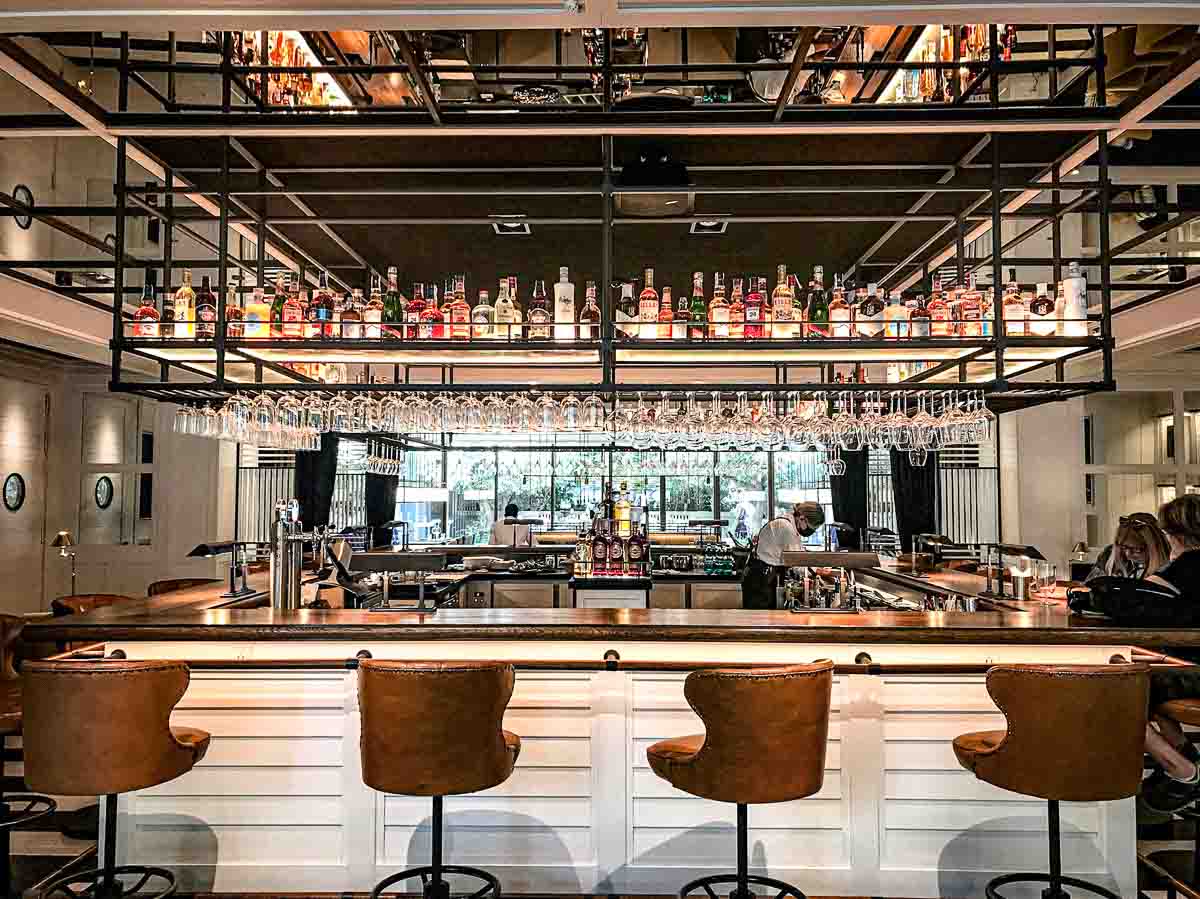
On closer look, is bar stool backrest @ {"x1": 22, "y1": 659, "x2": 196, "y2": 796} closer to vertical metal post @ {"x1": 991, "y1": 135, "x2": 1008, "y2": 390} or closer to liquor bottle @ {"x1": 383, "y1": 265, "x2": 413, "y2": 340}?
liquor bottle @ {"x1": 383, "y1": 265, "x2": 413, "y2": 340}

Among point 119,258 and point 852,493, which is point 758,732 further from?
point 852,493

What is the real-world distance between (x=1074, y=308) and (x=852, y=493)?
28.4 ft

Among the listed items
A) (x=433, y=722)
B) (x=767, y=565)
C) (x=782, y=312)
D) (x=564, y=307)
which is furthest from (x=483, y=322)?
(x=767, y=565)

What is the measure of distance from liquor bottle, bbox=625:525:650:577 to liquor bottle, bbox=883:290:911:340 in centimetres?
345

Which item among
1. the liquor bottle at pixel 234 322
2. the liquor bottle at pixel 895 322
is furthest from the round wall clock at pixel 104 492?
the liquor bottle at pixel 895 322

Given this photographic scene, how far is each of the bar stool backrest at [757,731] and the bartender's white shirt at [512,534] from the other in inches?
311

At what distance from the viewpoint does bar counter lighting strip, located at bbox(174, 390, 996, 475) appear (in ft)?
14.4

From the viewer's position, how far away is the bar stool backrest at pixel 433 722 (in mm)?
2703

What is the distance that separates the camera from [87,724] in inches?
109

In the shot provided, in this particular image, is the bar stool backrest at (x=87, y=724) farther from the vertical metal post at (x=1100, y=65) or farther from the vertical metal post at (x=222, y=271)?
the vertical metal post at (x=1100, y=65)

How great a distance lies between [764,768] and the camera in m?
2.70

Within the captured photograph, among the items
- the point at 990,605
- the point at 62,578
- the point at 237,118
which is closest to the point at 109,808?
the point at 237,118

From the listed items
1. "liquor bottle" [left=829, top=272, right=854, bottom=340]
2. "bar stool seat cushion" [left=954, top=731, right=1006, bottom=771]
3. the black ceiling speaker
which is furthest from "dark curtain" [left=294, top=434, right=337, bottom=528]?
"bar stool seat cushion" [left=954, top=731, right=1006, bottom=771]

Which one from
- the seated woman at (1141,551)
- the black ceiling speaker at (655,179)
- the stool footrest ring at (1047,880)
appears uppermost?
the black ceiling speaker at (655,179)
